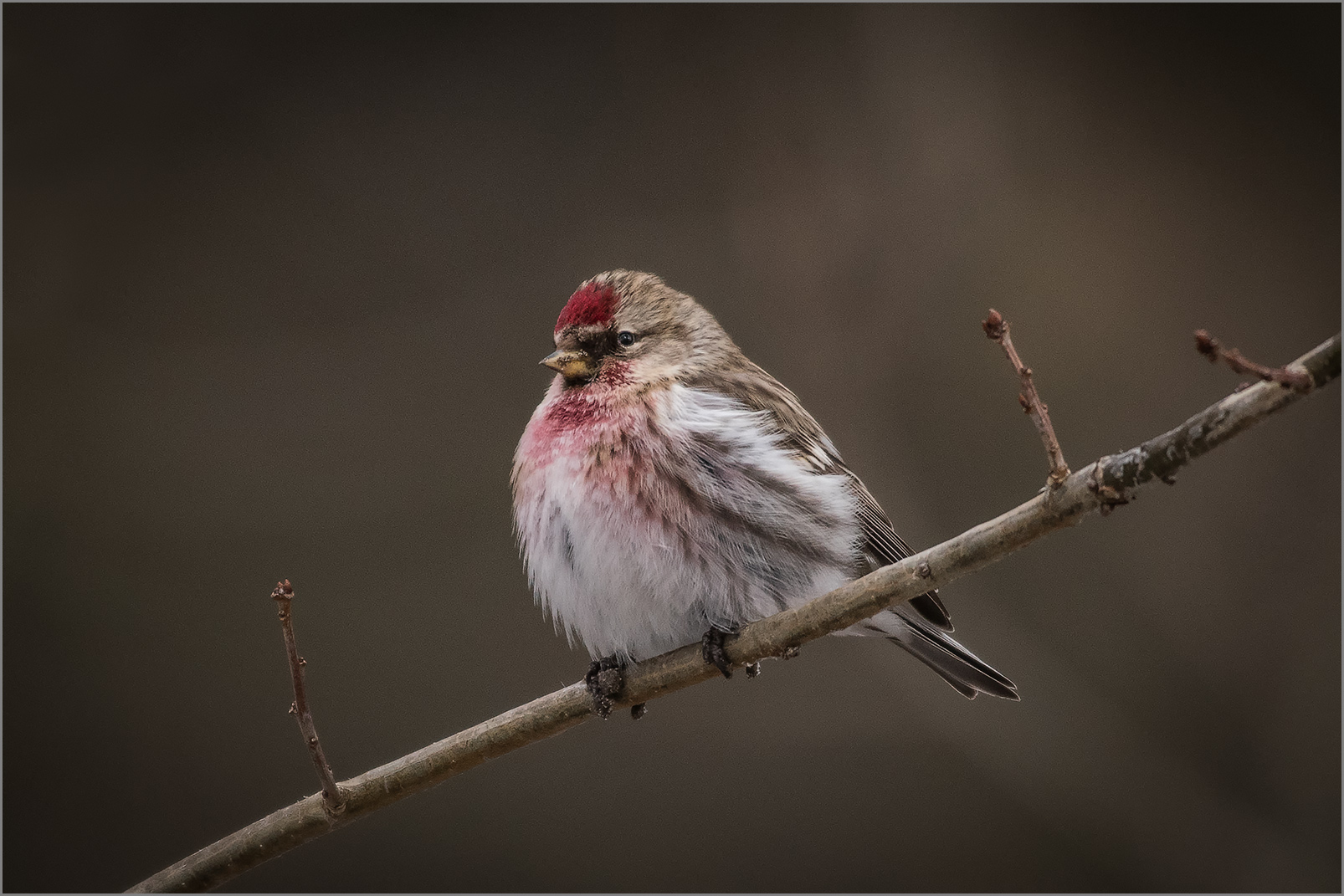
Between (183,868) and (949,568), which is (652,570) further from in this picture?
(183,868)

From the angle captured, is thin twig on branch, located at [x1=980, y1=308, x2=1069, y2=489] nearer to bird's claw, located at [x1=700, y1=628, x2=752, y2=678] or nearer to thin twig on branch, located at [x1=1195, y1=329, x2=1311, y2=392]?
thin twig on branch, located at [x1=1195, y1=329, x2=1311, y2=392]

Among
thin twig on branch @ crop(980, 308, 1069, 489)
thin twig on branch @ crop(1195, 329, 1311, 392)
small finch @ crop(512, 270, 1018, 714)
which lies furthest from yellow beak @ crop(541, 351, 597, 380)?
thin twig on branch @ crop(1195, 329, 1311, 392)

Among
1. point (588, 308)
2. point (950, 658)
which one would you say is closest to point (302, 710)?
point (588, 308)

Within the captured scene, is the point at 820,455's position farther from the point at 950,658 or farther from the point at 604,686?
the point at 604,686

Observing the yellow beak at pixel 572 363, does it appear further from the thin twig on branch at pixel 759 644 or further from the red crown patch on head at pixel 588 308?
the thin twig on branch at pixel 759 644

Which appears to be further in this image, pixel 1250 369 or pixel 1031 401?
pixel 1031 401

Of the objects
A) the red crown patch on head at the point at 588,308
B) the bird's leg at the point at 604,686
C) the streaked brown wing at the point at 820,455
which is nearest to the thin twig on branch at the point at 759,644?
the bird's leg at the point at 604,686

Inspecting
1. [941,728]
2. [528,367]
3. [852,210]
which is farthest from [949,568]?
[852,210]
